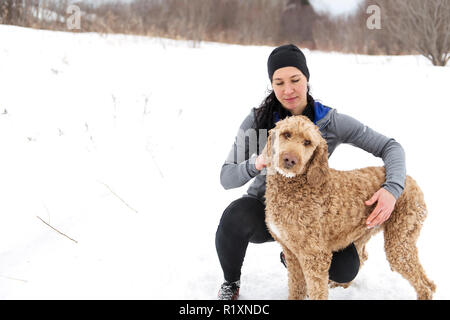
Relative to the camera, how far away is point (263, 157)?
67.7 inches

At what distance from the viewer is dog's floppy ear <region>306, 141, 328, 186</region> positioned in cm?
168

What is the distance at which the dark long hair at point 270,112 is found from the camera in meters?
1.96

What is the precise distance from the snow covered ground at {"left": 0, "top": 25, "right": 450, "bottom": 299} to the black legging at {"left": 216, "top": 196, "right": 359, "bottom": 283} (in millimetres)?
353

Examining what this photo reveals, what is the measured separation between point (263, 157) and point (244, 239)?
0.49 meters

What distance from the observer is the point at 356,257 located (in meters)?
1.91

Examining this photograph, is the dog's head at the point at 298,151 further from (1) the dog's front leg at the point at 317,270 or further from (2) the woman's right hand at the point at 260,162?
(1) the dog's front leg at the point at 317,270

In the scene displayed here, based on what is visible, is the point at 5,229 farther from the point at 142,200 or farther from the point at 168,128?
the point at 168,128

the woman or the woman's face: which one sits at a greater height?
the woman's face

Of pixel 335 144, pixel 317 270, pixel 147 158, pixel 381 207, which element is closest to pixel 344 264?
pixel 317 270

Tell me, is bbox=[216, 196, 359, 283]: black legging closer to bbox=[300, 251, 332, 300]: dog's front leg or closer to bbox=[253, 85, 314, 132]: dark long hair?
bbox=[300, 251, 332, 300]: dog's front leg

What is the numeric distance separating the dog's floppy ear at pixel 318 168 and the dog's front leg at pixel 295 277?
0.42 m

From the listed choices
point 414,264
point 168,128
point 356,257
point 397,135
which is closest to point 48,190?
point 168,128

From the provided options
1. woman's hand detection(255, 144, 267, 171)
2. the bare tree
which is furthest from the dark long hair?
the bare tree

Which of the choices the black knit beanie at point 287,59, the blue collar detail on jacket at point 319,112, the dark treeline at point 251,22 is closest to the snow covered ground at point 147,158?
the dark treeline at point 251,22
